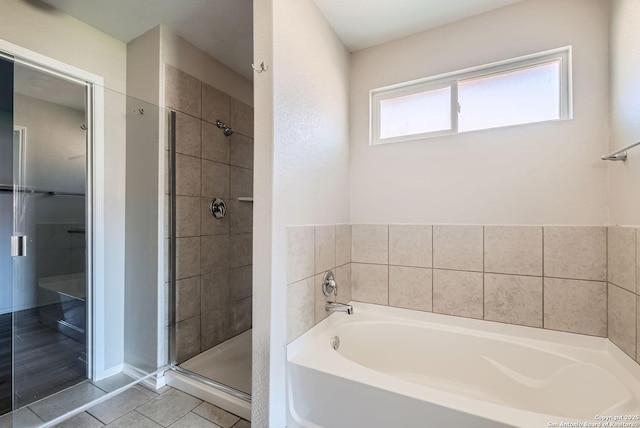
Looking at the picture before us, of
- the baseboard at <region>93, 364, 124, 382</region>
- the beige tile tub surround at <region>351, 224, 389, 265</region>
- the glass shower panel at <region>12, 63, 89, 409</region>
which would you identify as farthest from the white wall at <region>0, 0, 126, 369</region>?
the beige tile tub surround at <region>351, 224, 389, 265</region>

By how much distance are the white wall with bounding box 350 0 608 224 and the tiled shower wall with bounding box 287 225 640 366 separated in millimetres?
118

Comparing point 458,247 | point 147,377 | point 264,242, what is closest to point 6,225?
point 147,377

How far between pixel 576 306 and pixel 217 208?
2552 mm

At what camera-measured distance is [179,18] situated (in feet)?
6.08

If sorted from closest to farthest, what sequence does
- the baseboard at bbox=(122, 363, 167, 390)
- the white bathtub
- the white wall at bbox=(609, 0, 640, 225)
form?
the white bathtub
the white wall at bbox=(609, 0, 640, 225)
the baseboard at bbox=(122, 363, 167, 390)

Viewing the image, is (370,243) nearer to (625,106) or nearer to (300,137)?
(300,137)

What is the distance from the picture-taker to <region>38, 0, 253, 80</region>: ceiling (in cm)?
172

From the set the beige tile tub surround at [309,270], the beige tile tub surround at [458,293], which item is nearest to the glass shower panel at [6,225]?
the beige tile tub surround at [309,270]

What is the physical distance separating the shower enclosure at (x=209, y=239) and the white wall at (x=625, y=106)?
7.42 feet

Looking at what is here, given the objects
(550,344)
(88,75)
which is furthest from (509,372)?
(88,75)

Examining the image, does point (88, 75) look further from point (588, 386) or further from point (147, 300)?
point (588, 386)

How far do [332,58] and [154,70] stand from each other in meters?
1.30

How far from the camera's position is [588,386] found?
129cm

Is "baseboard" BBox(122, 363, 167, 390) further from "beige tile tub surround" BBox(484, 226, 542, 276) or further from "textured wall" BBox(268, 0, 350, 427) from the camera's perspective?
"beige tile tub surround" BBox(484, 226, 542, 276)
